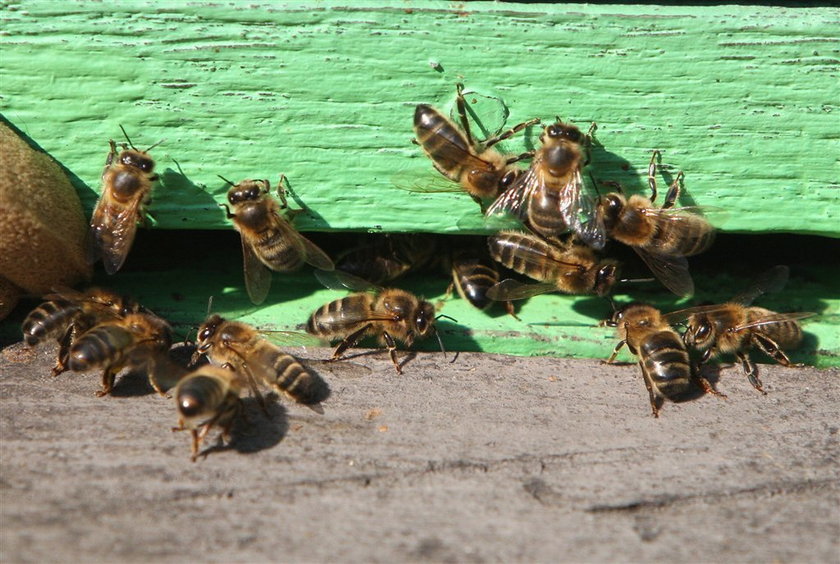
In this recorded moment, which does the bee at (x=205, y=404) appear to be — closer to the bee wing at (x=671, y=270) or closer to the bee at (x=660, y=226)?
the bee at (x=660, y=226)

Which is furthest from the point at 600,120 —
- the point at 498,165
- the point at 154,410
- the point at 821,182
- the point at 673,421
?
the point at 154,410

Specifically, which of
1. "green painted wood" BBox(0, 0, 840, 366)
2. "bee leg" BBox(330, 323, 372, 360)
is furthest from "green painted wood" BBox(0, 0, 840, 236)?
"bee leg" BBox(330, 323, 372, 360)

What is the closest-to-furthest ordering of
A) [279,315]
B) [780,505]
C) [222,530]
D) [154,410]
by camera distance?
1. [222,530]
2. [780,505]
3. [154,410]
4. [279,315]

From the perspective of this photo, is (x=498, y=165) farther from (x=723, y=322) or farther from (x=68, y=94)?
(x=68, y=94)

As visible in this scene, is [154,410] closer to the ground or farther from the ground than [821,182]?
closer to the ground

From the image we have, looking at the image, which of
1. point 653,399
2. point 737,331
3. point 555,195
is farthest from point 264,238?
point 737,331

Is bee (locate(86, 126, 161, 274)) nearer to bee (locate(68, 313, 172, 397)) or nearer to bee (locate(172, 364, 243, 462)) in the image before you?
bee (locate(68, 313, 172, 397))
